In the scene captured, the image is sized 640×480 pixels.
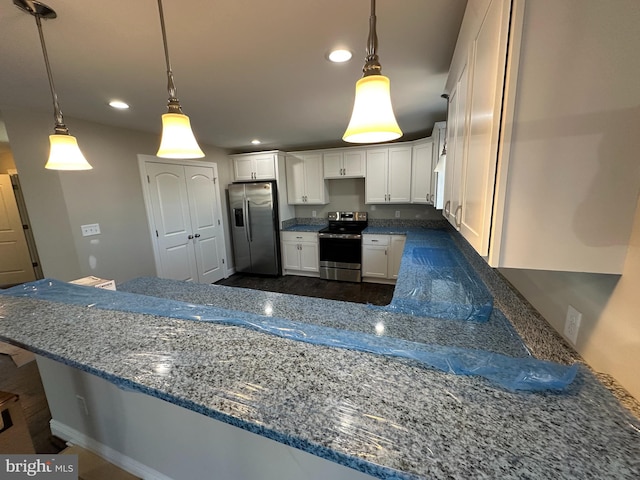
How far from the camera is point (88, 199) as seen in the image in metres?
2.75

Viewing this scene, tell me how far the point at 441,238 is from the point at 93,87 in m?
3.92

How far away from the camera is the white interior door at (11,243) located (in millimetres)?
4281

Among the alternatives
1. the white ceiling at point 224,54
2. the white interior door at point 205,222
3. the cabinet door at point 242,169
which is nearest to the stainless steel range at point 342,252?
the cabinet door at point 242,169

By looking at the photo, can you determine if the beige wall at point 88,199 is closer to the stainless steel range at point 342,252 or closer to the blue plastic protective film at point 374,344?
the blue plastic protective film at point 374,344

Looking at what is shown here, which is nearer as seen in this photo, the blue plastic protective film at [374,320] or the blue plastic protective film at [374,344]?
the blue plastic protective film at [374,344]

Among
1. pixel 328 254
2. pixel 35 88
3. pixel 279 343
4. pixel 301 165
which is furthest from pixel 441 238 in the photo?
pixel 35 88

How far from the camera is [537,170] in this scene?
0.68 metres

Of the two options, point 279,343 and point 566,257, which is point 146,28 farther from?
point 566,257

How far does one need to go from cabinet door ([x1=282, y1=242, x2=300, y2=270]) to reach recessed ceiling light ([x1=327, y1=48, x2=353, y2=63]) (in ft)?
10.4

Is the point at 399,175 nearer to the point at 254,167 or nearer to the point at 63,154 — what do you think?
the point at 254,167

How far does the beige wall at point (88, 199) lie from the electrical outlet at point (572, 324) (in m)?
3.92

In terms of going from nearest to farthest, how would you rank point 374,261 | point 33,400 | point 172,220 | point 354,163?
1. point 33,400
2. point 172,220
3. point 374,261
4. point 354,163

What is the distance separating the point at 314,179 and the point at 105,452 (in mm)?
4012

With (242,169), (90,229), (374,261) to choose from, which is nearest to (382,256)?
(374,261)
